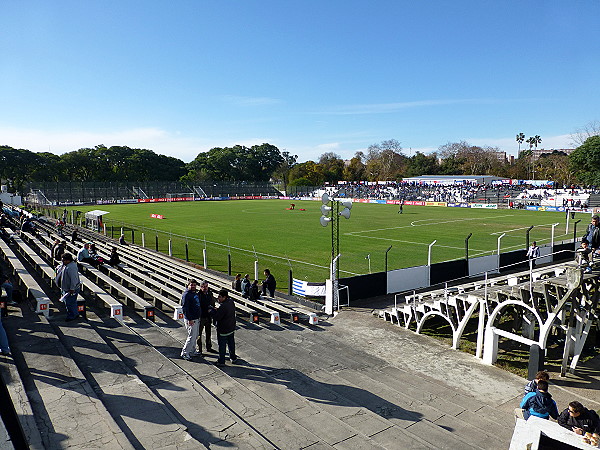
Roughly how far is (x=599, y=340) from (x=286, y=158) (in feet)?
469

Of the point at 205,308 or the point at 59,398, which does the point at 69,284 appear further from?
the point at 59,398

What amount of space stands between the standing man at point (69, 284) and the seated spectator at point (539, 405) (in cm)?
991

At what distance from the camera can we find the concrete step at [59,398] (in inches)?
226

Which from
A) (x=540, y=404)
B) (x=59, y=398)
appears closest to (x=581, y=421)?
(x=540, y=404)

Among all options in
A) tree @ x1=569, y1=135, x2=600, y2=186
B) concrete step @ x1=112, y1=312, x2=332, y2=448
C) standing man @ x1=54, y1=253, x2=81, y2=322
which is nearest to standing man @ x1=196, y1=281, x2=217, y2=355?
concrete step @ x1=112, y1=312, x2=332, y2=448

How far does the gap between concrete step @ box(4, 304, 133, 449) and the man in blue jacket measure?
18.3 ft

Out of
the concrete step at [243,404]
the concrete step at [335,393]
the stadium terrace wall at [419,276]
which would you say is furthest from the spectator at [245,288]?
the concrete step at [243,404]

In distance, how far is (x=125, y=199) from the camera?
313 ft

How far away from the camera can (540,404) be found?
629 cm

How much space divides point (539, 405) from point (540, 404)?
0.02 metres

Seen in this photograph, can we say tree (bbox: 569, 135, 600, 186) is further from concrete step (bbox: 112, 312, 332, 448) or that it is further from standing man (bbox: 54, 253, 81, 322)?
standing man (bbox: 54, 253, 81, 322)

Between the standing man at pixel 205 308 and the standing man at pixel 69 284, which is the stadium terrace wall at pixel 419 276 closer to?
the standing man at pixel 205 308

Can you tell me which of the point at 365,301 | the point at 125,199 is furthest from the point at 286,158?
the point at 365,301

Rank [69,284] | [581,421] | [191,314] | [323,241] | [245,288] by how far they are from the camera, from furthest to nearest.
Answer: [323,241] < [245,288] < [69,284] < [191,314] < [581,421]
